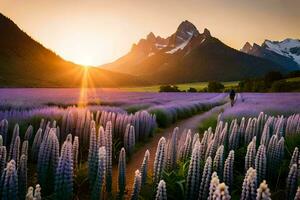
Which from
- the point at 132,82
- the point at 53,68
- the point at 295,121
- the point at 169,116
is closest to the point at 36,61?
the point at 53,68

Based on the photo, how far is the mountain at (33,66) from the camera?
114250mm

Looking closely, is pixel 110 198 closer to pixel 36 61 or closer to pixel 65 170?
pixel 65 170

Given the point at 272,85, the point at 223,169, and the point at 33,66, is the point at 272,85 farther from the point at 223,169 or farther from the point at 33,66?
the point at 33,66

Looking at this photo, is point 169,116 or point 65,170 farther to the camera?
point 169,116

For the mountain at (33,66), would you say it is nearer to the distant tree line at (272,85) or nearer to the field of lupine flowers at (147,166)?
the distant tree line at (272,85)

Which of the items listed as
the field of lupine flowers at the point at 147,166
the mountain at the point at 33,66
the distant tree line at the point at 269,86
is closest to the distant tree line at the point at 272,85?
the distant tree line at the point at 269,86

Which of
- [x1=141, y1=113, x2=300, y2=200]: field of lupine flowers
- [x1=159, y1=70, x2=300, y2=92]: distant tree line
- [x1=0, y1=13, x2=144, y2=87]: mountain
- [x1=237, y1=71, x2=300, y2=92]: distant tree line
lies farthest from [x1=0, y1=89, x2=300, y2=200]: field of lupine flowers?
[x1=0, y1=13, x2=144, y2=87]: mountain

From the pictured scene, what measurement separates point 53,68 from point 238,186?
131478mm

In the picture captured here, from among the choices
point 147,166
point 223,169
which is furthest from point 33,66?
point 147,166

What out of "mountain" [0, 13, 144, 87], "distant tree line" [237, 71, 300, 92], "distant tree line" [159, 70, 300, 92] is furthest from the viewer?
"mountain" [0, 13, 144, 87]

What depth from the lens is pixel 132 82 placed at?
150 metres

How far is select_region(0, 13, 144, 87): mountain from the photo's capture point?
114250 millimetres

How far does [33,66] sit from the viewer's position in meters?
126

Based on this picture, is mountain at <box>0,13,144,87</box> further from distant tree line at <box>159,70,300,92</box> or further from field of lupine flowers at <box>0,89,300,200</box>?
field of lupine flowers at <box>0,89,300,200</box>
